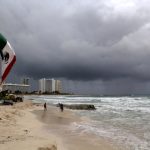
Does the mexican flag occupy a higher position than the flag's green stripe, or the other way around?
the flag's green stripe

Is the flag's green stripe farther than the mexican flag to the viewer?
No

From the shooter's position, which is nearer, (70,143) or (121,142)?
(70,143)

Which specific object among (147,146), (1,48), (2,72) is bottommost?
(147,146)

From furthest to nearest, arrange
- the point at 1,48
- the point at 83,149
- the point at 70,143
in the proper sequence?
the point at 70,143
the point at 83,149
the point at 1,48

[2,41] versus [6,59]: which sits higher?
[2,41]

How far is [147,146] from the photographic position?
16234 mm

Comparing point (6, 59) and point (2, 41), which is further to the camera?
point (6, 59)

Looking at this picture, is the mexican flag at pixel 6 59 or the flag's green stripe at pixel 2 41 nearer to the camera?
the flag's green stripe at pixel 2 41

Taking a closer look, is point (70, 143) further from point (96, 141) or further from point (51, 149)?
point (51, 149)

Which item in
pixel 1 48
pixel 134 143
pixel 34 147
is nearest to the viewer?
pixel 1 48

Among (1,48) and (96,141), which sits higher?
(1,48)

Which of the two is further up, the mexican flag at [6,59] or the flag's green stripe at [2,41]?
the flag's green stripe at [2,41]

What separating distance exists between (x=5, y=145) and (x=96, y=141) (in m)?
6.78

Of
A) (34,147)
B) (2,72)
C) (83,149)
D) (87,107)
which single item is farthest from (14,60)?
(87,107)
